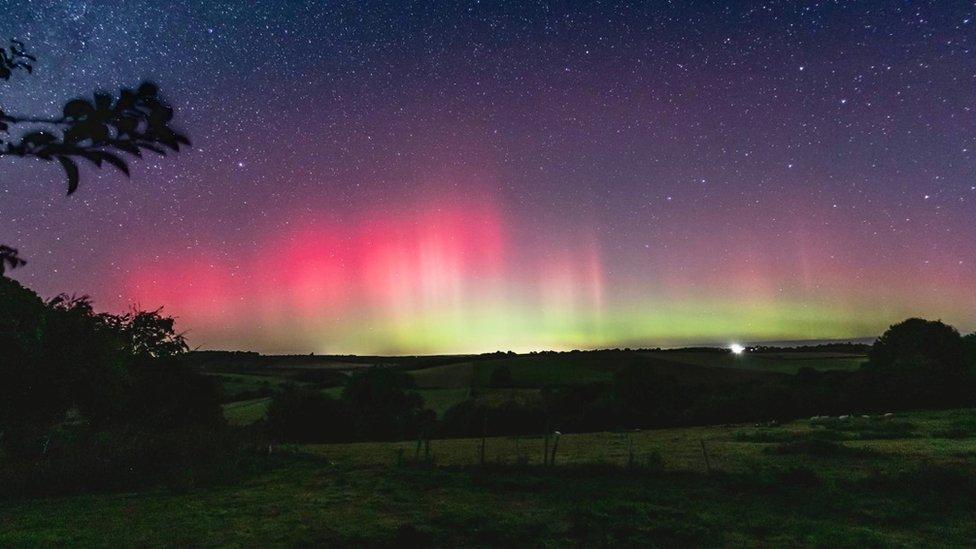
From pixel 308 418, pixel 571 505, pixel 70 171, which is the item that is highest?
pixel 70 171

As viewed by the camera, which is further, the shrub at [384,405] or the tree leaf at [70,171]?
the shrub at [384,405]

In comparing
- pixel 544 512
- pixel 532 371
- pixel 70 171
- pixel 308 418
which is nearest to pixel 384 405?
pixel 308 418

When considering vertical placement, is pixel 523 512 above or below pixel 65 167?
below

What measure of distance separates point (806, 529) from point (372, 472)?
18.1 m

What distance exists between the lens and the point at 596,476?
2248cm

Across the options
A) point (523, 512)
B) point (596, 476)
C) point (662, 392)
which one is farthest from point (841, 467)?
point (662, 392)

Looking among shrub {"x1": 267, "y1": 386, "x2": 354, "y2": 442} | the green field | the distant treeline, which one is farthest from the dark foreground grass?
the green field

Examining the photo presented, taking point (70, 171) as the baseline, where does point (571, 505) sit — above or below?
below

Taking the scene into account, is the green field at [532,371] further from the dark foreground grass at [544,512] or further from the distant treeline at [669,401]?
the dark foreground grass at [544,512]

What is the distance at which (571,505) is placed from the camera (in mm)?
→ 17328

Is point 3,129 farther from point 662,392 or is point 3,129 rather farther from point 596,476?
point 662,392

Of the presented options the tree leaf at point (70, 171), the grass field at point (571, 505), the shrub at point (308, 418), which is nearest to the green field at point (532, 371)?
the shrub at point (308, 418)

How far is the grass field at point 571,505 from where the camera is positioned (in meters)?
Result: 13.9

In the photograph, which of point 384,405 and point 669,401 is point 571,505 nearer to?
point 384,405
